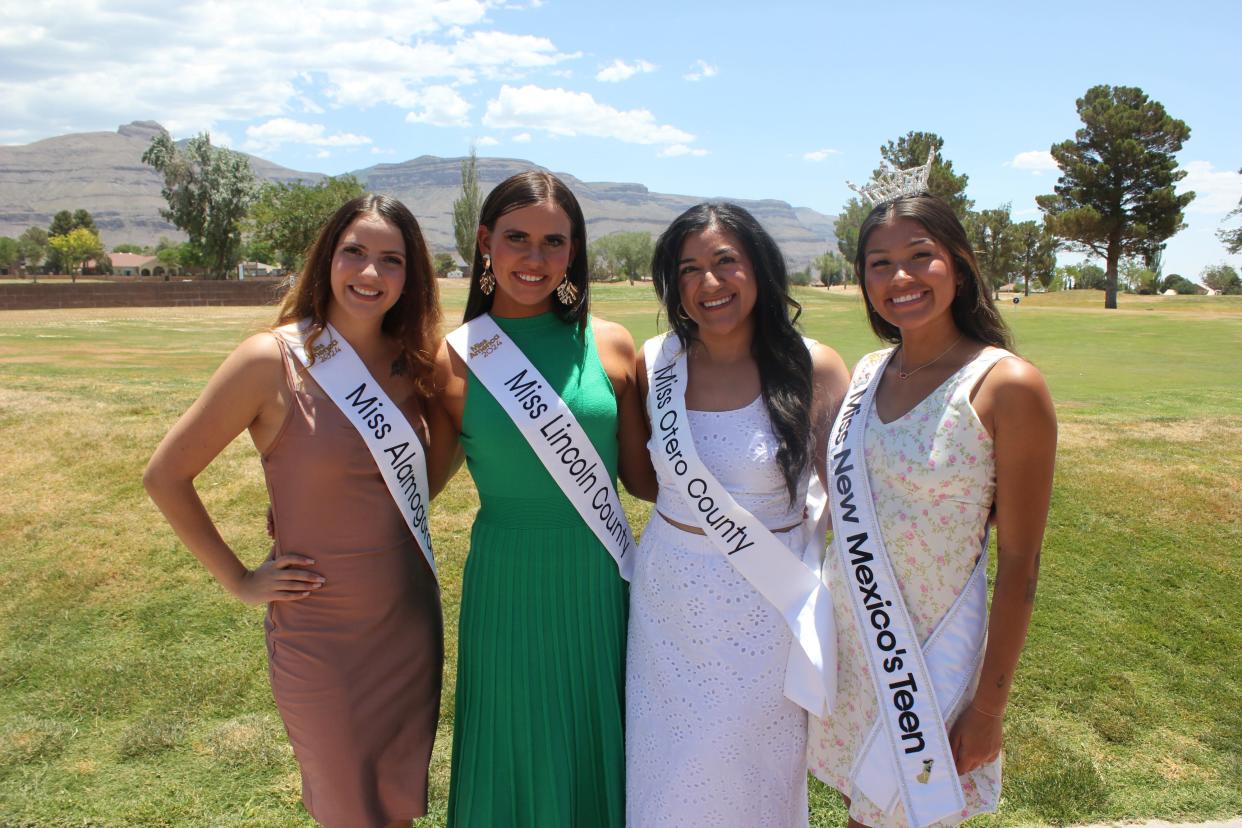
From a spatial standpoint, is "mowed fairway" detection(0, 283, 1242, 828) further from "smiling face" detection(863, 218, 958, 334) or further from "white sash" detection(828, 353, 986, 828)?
"smiling face" detection(863, 218, 958, 334)

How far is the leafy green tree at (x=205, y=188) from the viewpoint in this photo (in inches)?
1981

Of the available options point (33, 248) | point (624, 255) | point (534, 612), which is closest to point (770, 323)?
point (534, 612)

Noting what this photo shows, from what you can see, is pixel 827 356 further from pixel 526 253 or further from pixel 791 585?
pixel 526 253

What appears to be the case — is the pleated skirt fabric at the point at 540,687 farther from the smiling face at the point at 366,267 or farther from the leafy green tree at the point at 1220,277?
the leafy green tree at the point at 1220,277

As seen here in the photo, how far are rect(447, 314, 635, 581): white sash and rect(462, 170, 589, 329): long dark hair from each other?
0.71 feet

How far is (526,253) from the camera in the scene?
8.19 feet

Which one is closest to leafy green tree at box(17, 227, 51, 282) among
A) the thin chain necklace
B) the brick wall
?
the brick wall

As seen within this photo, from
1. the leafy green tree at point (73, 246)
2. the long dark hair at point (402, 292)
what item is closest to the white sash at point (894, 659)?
the long dark hair at point (402, 292)

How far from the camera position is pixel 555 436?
253 centimetres

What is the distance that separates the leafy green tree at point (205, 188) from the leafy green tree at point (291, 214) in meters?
1.35

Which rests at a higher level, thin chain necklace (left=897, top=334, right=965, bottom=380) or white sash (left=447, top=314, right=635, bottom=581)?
thin chain necklace (left=897, top=334, right=965, bottom=380)

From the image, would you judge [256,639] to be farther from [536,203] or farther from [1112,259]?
[1112,259]

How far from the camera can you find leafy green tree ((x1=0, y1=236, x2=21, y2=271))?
3236 inches

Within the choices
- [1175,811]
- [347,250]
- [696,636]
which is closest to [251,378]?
[347,250]
